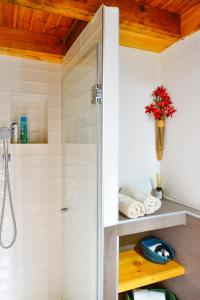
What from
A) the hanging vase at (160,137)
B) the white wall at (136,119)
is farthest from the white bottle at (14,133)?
the hanging vase at (160,137)

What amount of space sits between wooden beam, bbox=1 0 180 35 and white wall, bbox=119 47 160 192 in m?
0.30

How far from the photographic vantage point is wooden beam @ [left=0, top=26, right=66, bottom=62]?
1784 mm

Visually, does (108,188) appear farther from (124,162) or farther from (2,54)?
(2,54)

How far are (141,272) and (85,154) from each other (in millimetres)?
907

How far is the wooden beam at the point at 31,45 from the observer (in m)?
1.78

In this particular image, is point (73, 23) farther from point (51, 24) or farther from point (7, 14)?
point (7, 14)

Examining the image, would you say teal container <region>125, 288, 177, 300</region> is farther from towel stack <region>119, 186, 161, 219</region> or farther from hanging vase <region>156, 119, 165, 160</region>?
hanging vase <region>156, 119, 165, 160</region>

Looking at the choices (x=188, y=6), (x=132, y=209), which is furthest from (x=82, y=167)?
(x=188, y=6)

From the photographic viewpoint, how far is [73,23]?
5.70 feet

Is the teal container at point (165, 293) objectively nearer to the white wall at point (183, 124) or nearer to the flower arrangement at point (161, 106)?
the white wall at point (183, 124)

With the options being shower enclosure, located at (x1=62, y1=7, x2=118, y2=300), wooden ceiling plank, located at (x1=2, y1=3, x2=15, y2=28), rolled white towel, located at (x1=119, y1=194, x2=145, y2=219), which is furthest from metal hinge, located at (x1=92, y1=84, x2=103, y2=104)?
wooden ceiling plank, located at (x1=2, y1=3, x2=15, y2=28)

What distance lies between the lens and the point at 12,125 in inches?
76.5

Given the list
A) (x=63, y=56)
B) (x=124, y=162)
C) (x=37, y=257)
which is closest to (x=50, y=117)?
(x=63, y=56)

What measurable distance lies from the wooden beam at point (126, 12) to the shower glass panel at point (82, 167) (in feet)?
0.42
